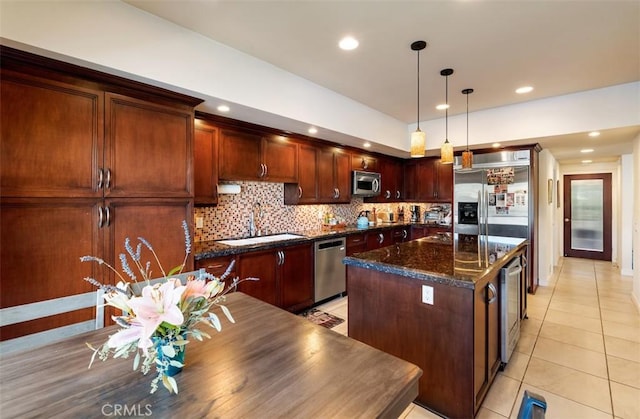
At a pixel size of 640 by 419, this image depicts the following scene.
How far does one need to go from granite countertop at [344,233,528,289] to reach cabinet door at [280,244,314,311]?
123 centimetres

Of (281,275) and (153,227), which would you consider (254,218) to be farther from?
(153,227)

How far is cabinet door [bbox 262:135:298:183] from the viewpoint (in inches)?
140

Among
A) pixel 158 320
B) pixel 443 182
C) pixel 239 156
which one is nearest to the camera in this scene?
pixel 158 320

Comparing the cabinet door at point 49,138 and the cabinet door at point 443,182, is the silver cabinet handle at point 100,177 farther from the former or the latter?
the cabinet door at point 443,182

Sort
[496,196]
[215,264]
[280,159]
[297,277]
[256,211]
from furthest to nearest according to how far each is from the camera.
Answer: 1. [496,196]
2. [256,211]
3. [280,159]
4. [297,277]
5. [215,264]

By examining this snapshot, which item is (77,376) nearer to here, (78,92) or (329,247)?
(78,92)

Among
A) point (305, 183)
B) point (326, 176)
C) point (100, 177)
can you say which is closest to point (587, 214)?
point (326, 176)

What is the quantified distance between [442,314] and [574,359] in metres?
1.72

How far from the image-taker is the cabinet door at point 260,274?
2.99 metres

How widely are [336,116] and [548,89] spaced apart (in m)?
2.49

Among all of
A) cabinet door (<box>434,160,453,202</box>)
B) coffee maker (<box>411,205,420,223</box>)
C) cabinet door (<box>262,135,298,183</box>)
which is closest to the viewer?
cabinet door (<box>262,135,298,183</box>)

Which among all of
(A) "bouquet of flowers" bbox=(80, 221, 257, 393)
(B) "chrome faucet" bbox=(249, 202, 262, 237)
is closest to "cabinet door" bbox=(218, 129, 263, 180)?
(B) "chrome faucet" bbox=(249, 202, 262, 237)

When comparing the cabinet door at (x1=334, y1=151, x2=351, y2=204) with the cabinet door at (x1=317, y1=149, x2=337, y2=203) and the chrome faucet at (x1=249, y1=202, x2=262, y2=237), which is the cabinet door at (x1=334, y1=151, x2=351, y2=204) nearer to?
the cabinet door at (x1=317, y1=149, x2=337, y2=203)

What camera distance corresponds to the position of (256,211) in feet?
12.5
